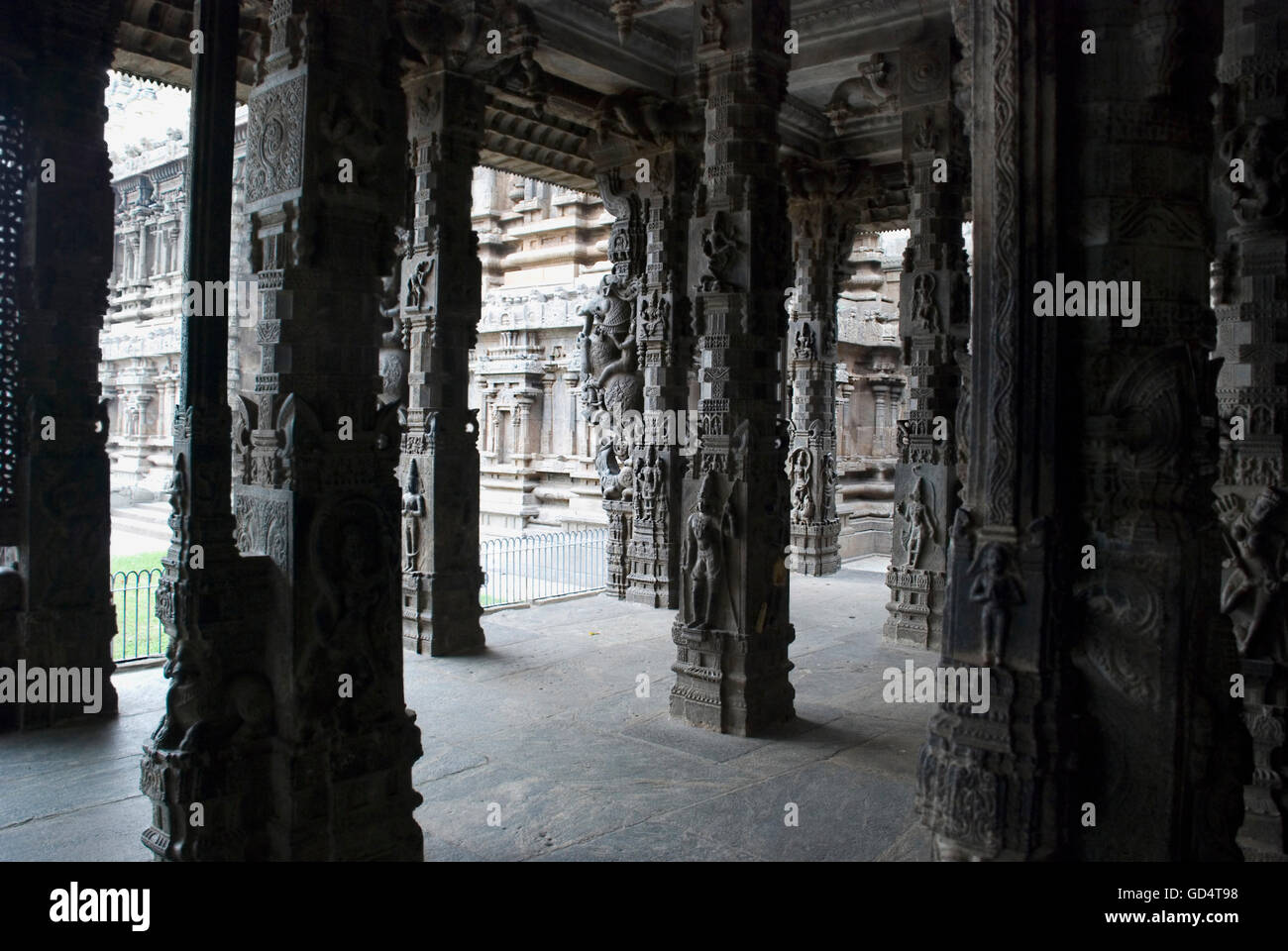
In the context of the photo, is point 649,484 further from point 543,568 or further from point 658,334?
point 543,568

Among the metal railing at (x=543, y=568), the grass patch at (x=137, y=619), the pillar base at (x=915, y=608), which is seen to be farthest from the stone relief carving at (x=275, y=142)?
the metal railing at (x=543, y=568)

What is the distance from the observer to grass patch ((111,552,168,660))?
904 cm

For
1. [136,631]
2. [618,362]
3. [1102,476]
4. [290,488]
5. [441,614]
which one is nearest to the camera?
[1102,476]

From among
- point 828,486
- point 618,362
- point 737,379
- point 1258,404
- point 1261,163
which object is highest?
point 1261,163

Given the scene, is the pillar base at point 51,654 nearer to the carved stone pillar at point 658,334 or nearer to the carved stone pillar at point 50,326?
the carved stone pillar at point 50,326

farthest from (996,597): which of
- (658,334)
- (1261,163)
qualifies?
(658,334)

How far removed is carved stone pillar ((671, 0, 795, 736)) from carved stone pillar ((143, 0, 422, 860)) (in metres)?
3.32

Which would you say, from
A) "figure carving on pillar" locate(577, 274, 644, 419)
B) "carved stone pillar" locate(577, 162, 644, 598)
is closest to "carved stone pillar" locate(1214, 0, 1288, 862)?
"carved stone pillar" locate(577, 162, 644, 598)

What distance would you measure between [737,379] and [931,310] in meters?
3.83

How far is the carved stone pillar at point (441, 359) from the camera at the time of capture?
30.0 feet

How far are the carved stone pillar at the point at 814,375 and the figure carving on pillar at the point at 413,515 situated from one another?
767 cm

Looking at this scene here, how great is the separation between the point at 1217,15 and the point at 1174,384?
152cm

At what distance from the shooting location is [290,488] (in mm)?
4051

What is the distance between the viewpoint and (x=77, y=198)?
7.08 meters
